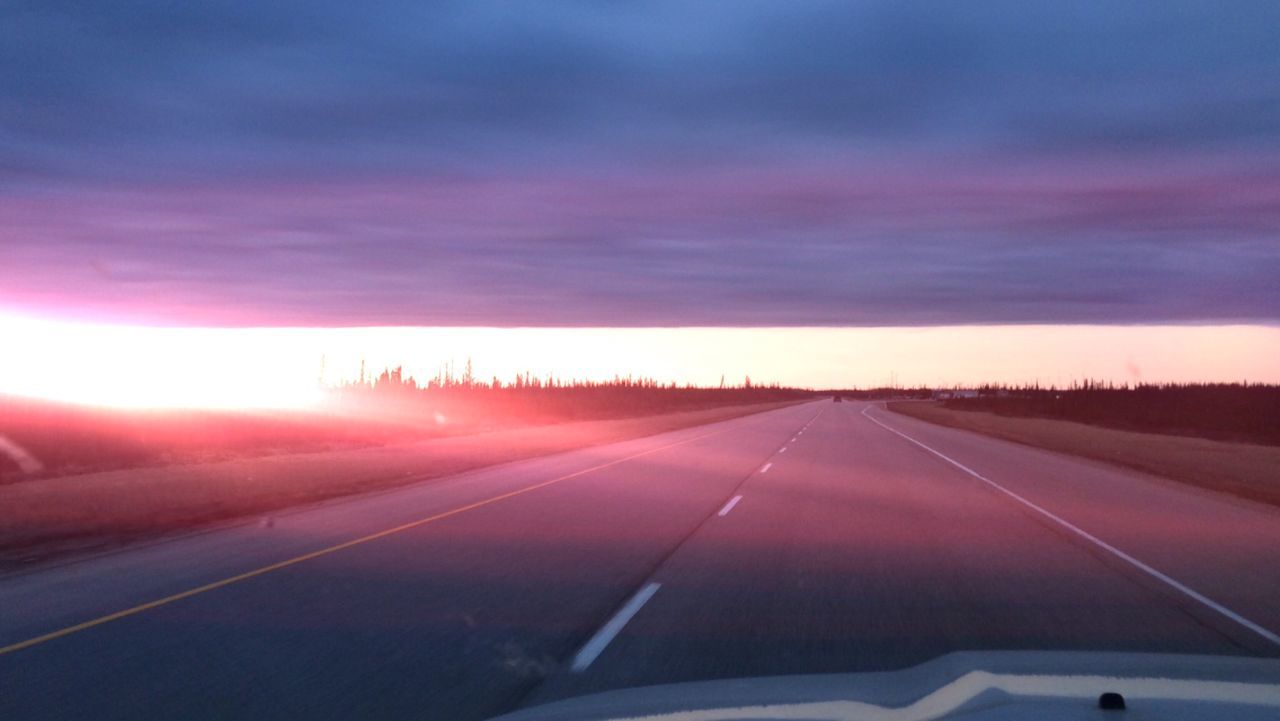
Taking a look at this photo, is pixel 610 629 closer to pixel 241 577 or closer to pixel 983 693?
pixel 983 693

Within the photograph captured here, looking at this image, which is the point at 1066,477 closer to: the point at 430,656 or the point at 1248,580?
the point at 1248,580

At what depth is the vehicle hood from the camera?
17.0 ft

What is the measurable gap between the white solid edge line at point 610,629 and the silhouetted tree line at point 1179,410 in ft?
170

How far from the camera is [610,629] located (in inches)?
353

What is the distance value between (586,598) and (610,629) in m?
1.46

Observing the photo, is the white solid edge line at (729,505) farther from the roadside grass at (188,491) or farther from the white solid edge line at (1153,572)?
the roadside grass at (188,491)

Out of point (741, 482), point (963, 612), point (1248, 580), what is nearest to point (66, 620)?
point (963, 612)

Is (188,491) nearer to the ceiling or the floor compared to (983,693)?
nearer to the floor

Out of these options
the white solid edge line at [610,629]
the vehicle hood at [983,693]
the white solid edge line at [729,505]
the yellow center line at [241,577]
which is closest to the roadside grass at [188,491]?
the yellow center line at [241,577]

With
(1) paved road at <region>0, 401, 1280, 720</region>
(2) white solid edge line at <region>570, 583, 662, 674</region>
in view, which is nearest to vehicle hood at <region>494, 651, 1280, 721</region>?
(1) paved road at <region>0, 401, 1280, 720</region>

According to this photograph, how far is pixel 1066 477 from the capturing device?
26.6 metres

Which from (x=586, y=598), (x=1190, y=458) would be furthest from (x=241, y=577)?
(x=1190, y=458)

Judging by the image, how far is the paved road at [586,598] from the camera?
7.40 meters

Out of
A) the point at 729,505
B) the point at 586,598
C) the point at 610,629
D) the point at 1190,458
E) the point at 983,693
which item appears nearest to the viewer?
the point at 983,693
